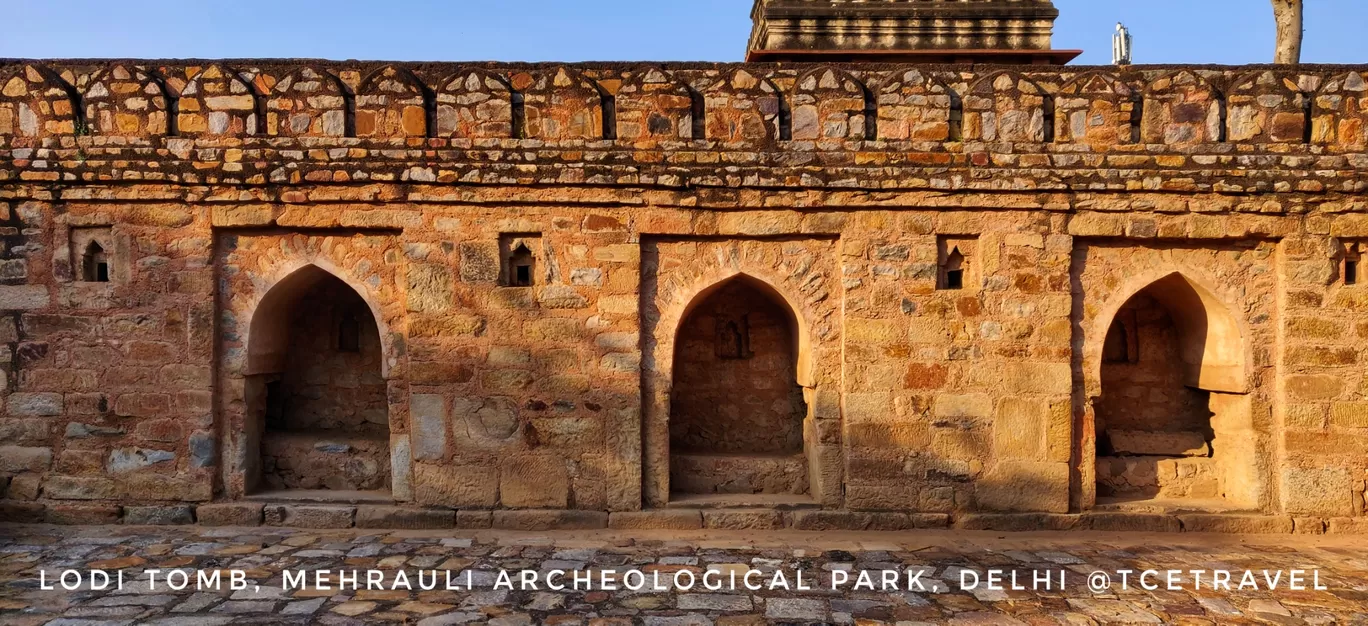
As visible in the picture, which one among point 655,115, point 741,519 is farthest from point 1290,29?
point 741,519

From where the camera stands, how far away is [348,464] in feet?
20.7

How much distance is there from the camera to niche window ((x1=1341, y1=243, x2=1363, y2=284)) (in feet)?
19.1

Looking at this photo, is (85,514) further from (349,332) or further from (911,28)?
(911,28)

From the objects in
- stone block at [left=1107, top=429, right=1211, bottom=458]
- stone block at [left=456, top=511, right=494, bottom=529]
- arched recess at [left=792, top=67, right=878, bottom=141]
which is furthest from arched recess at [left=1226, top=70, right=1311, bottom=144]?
stone block at [left=456, top=511, right=494, bottom=529]

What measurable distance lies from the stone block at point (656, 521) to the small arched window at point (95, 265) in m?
4.05

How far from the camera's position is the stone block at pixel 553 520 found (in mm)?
5855

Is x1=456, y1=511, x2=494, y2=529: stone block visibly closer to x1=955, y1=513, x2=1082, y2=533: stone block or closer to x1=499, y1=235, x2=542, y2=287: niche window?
x1=499, y1=235, x2=542, y2=287: niche window

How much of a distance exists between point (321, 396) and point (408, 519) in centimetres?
155

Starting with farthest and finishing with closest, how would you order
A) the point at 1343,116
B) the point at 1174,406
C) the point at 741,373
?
the point at 741,373
the point at 1174,406
the point at 1343,116

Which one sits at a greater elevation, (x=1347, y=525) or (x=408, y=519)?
(x=408, y=519)

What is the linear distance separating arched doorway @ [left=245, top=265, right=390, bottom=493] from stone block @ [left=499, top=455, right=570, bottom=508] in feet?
3.45

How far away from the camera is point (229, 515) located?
5949mm

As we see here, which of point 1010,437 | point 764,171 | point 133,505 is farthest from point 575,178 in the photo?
point 133,505

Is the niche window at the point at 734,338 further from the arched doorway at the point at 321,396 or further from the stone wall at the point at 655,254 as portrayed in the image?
the arched doorway at the point at 321,396
